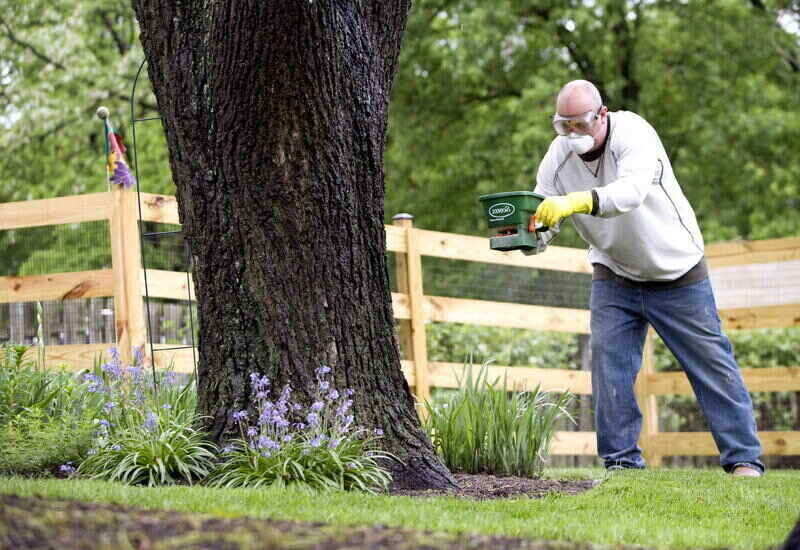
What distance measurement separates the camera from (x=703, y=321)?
516 cm

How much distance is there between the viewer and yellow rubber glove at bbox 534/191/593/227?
4.32 metres

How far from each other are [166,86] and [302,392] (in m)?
1.32

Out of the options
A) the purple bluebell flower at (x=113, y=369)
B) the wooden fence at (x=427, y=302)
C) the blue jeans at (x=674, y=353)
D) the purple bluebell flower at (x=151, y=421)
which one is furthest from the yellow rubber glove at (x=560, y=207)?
the purple bluebell flower at (x=113, y=369)

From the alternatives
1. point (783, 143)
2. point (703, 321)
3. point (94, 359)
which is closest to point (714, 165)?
point (783, 143)

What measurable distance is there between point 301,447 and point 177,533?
1.40 m

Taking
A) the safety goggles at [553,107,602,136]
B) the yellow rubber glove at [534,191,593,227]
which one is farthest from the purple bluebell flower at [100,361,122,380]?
the safety goggles at [553,107,602,136]

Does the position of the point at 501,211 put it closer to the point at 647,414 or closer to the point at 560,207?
the point at 560,207

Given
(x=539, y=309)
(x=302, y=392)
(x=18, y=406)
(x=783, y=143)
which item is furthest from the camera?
(x=783, y=143)

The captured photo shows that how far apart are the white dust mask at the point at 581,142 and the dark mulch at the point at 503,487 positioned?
1.48 m

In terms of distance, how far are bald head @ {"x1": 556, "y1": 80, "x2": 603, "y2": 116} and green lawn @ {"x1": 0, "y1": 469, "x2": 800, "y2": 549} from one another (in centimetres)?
165

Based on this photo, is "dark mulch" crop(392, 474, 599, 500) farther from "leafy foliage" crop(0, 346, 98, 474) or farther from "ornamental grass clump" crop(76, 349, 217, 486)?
"leafy foliage" crop(0, 346, 98, 474)

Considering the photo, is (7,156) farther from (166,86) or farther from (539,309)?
(166,86)

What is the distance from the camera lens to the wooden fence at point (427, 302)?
5723mm

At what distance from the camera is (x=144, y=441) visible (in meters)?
4.17
